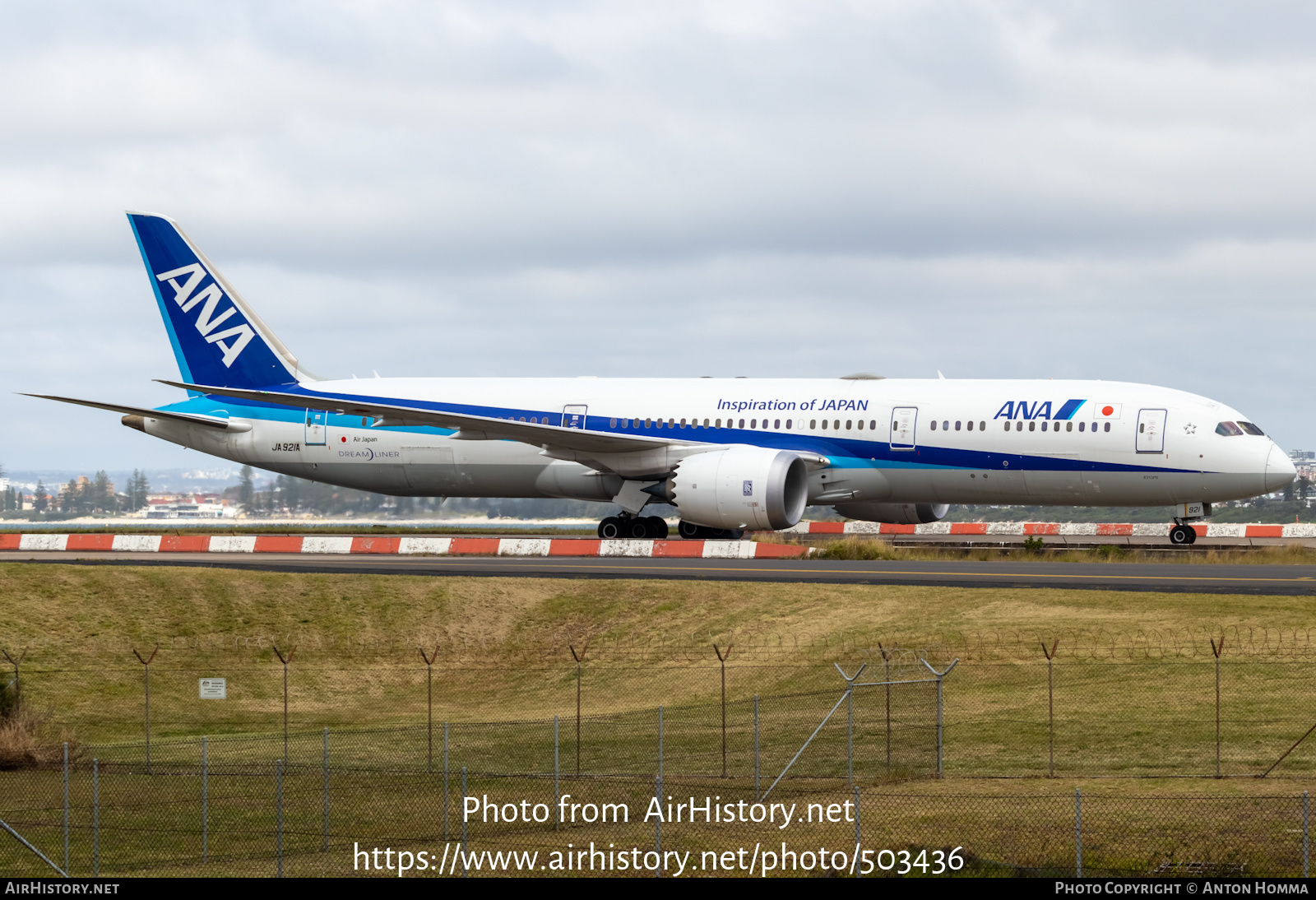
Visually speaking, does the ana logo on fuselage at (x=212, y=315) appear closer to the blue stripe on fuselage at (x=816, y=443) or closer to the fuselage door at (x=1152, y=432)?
the blue stripe on fuselage at (x=816, y=443)

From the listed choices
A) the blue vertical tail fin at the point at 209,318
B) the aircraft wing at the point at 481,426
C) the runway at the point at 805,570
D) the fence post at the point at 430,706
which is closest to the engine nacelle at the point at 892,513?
the runway at the point at 805,570

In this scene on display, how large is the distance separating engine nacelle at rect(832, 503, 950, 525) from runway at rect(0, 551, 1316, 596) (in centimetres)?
426

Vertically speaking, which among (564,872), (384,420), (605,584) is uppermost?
(384,420)

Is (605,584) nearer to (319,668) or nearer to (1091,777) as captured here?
(319,668)

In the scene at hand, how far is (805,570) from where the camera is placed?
136ft

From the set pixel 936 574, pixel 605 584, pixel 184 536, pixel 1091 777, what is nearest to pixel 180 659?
pixel 605 584

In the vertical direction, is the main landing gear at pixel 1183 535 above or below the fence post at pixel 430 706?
above

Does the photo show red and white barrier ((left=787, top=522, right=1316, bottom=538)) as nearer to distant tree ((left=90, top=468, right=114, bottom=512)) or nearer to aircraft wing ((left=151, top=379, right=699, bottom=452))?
aircraft wing ((left=151, top=379, right=699, bottom=452))

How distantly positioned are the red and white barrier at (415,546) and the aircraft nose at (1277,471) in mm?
13260

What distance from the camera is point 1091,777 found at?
24.1 metres

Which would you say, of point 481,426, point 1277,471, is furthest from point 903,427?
point 481,426

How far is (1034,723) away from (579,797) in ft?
29.8

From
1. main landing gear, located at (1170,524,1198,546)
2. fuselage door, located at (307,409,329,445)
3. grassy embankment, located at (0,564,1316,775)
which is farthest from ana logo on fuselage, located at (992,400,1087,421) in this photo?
fuselage door, located at (307,409,329,445)

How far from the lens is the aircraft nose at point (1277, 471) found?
1681 inches
